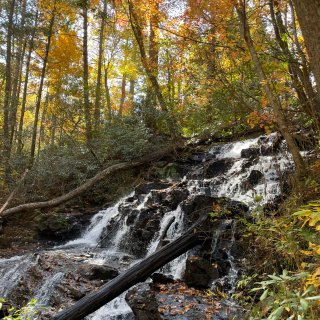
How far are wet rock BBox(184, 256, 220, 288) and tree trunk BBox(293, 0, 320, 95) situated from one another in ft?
13.7

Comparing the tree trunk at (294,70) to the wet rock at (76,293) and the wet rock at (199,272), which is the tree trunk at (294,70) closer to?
the wet rock at (199,272)

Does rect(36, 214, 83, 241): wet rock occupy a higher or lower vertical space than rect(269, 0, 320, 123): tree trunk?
lower

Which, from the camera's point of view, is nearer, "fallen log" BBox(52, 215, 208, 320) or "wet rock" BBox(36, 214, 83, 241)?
"fallen log" BBox(52, 215, 208, 320)

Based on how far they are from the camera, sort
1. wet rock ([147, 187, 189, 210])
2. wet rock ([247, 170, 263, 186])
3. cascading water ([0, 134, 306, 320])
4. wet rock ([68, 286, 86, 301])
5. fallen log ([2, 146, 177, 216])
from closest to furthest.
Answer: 1. wet rock ([68, 286, 86, 301])
2. cascading water ([0, 134, 306, 320])
3. wet rock ([247, 170, 263, 186])
4. wet rock ([147, 187, 189, 210])
5. fallen log ([2, 146, 177, 216])

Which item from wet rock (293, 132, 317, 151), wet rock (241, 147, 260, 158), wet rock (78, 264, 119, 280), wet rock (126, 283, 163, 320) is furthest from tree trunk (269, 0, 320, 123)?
wet rock (78, 264, 119, 280)

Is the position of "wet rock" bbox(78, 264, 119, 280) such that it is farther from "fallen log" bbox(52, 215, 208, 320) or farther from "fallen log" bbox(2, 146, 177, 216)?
"fallen log" bbox(2, 146, 177, 216)

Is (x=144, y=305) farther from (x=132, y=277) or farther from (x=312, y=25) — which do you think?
(x=312, y=25)

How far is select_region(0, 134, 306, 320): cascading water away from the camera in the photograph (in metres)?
6.70

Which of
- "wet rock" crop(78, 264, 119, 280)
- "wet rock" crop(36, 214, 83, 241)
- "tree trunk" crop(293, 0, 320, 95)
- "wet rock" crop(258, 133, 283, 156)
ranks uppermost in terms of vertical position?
"tree trunk" crop(293, 0, 320, 95)

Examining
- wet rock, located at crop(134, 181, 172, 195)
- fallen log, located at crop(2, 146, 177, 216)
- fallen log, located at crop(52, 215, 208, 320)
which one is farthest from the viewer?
wet rock, located at crop(134, 181, 172, 195)

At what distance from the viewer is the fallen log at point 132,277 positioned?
15.7 ft

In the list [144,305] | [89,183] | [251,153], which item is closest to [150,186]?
[89,183]

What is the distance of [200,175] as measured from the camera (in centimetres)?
1165

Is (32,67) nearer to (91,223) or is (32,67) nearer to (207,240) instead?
(91,223)
